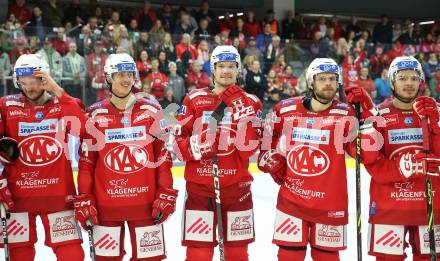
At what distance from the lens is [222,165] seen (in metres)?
3.89

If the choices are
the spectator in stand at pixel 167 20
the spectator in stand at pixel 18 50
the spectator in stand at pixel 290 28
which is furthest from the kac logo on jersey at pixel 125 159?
the spectator in stand at pixel 290 28

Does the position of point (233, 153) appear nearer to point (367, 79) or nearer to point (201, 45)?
point (201, 45)

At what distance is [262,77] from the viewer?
10562 mm

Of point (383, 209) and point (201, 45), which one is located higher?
point (201, 45)

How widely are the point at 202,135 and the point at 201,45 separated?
271 inches

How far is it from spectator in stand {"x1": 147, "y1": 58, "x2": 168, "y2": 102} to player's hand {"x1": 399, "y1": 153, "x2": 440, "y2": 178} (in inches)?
243

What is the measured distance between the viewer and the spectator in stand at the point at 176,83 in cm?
966

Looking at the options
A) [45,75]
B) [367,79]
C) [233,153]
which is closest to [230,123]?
[233,153]

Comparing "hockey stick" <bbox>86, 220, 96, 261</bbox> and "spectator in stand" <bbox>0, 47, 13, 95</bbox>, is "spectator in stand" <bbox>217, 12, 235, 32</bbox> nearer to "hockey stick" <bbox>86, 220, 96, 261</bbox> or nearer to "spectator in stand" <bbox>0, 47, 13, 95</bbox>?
"spectator in stand" <bbox>0, 47, 13, 95</bbox>

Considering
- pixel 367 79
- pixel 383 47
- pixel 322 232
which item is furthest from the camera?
pixel 383 47

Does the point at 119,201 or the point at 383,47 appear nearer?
the point at 119,201

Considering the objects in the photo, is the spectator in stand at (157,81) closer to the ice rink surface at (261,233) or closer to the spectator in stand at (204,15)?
the ice rink surface at (261,233)

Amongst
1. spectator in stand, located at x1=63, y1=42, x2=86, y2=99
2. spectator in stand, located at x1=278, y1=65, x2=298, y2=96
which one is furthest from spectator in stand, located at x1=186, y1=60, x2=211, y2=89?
spectator in stand, located at x1=63, y1=42, x2=86, y2=99

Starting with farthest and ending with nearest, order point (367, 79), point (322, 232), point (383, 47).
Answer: point (383, 47), point (367, 79), point (322, 232)
